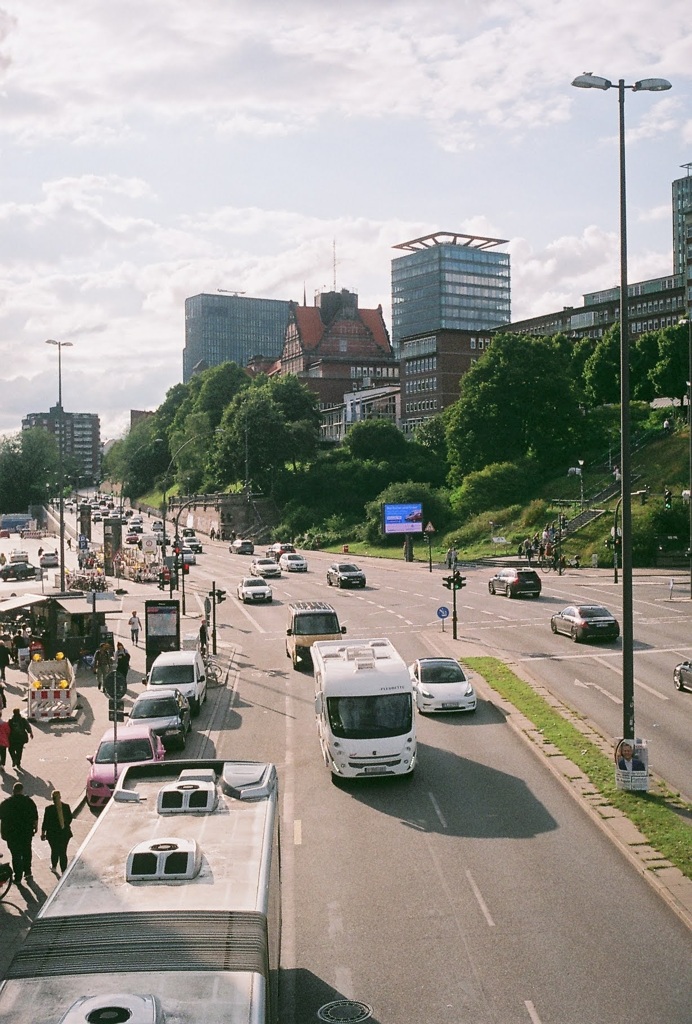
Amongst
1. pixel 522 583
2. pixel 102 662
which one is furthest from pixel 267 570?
pixel 102 662

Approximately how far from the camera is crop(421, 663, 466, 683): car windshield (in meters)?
27.9

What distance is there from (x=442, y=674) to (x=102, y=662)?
41.2ft

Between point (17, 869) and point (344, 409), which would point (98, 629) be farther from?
point (344, 409)

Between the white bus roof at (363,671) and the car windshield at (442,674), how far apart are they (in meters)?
4.77

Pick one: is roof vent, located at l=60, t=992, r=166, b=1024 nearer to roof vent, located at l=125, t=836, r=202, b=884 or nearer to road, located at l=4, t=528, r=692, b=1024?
roof vent, located at l=125, t=836, r=202, b=884

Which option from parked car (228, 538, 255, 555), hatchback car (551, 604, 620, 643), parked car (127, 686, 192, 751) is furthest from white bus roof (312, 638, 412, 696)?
parked car (228, 538, 255, 555)

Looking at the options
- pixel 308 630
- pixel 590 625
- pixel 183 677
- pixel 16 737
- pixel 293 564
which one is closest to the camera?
pixel 16 737

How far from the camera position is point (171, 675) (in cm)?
2945

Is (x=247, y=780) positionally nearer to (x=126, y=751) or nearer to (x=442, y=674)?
(x=126, y=751)

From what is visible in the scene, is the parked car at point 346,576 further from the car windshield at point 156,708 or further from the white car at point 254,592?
the car windshield at point 156,708

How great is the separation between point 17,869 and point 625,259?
15.3m

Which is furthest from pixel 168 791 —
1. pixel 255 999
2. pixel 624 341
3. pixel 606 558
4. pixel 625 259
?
pixel 606 558

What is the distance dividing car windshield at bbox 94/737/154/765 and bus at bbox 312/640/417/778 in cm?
368

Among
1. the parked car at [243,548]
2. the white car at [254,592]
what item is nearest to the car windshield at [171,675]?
the white car at [254,592]
